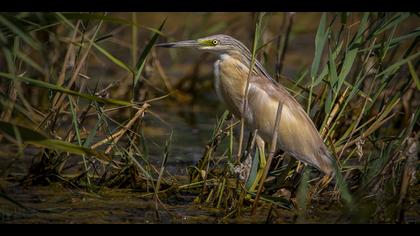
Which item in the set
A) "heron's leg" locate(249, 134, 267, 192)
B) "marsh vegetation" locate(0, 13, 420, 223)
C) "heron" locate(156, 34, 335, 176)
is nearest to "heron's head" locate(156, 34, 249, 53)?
"heron" locate(156, 34, 335, 176)

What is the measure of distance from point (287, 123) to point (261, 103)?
194 millimetres

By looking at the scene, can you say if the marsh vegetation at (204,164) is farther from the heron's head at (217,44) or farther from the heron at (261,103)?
the heron's head at (217,44)

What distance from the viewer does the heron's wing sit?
438 centimetres

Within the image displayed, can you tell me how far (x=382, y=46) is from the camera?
Result: 4168 mm

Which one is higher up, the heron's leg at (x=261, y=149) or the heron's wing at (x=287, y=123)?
the heron's wing at (x=287, y=123)

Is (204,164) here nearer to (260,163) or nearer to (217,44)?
(260,163)

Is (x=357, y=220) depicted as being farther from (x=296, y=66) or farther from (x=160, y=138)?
(x=296, y=66)

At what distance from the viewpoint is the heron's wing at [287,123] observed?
4375mm

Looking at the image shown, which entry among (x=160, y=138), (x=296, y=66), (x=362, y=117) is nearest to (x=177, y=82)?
(x=296, y=66)

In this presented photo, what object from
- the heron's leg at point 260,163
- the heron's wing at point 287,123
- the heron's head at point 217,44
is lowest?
the heron's leg at point 260,163

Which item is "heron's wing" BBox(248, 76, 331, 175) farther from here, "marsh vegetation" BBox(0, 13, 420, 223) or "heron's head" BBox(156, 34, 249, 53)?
"heron's head" BBox(156, 34, 249, 53)

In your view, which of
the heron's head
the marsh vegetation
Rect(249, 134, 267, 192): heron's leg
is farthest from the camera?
the heron's head

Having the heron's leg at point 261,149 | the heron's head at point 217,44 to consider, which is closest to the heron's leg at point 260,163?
the heron's leg at point 261,149
